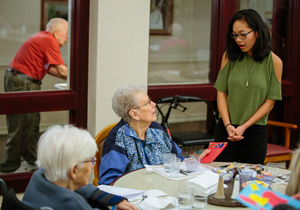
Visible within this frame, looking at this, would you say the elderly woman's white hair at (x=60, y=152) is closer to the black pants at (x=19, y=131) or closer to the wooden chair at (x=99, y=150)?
the wooden chair at (x=99, y=150)

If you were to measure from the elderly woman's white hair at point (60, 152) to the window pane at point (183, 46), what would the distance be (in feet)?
7.99

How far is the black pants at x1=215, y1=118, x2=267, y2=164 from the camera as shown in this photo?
2.68 m

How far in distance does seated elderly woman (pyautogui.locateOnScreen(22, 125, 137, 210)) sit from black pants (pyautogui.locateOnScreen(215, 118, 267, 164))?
1.40 m

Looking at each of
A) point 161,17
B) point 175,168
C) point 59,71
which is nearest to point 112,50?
point 59,71

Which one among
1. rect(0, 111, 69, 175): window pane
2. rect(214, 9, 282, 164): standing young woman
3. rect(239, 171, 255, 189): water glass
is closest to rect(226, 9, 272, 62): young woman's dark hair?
rect(214, 9, 282, 164): standing young woman

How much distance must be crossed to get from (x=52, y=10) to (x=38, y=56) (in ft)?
1.32

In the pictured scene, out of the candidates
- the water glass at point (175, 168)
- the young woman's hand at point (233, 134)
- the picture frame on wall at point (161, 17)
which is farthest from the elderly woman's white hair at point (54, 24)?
the water glass at point (175, 168)

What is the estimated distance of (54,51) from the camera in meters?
3.30

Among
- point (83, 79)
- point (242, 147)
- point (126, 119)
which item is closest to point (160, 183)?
point (126, 119)

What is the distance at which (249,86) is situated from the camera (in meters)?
2.69

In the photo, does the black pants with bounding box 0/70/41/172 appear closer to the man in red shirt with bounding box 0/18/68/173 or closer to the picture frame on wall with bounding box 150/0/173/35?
the man in red shirt with bounding box 0/18/68/173

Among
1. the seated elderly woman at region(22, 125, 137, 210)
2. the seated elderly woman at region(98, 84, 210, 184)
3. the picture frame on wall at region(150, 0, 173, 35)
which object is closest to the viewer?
the seated elderly woman at region(22, 125, 137, 210)

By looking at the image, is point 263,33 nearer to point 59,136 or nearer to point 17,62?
point 59,136

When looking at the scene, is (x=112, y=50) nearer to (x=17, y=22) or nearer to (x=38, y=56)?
(x=38, y=56)
